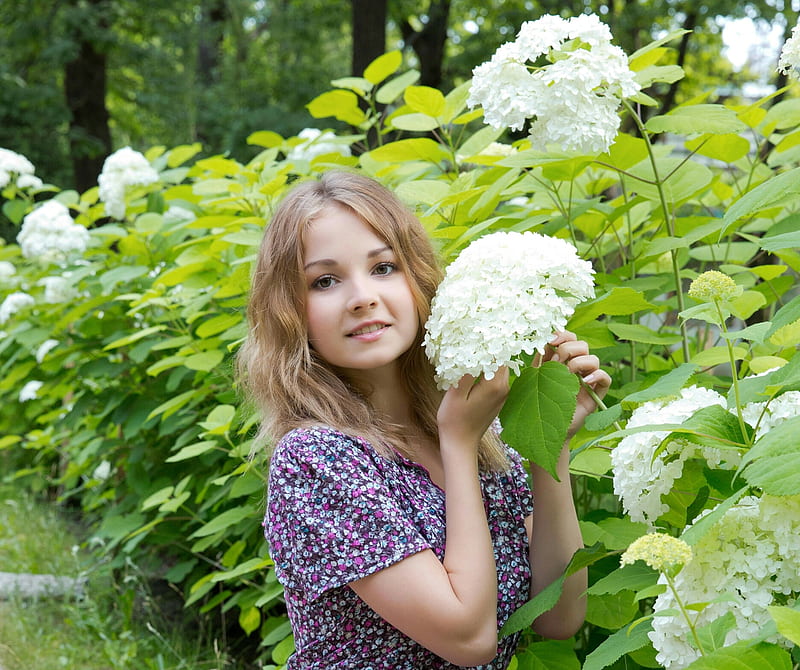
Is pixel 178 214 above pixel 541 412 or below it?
below

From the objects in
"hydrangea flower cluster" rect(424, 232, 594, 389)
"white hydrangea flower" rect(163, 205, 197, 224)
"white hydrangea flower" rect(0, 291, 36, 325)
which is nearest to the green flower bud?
"hydrangea flower cluster" rect(424, 232, 594, 389)

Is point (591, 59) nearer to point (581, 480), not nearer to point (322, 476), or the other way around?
point (322, 476)

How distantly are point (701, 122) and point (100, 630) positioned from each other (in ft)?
9.42

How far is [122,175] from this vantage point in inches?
153

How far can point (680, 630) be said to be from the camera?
3.48 ft

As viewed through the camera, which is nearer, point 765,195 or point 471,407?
point 765,195

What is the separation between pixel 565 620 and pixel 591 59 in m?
1.04

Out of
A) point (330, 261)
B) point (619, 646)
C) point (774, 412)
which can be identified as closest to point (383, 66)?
point (330, 261)

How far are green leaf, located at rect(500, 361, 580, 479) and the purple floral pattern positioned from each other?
0.89 ft

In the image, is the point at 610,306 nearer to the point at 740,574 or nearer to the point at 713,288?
the point at 713,288

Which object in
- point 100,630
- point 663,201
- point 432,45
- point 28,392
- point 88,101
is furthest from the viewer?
point 432,45

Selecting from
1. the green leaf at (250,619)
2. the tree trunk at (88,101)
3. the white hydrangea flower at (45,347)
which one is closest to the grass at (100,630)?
the green leaf at (250,619)

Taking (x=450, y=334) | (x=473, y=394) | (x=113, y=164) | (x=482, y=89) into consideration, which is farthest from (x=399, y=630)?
(x=113, y=164)

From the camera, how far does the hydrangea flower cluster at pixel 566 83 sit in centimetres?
162
